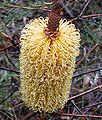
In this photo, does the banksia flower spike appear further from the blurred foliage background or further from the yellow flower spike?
the blurred foliage background

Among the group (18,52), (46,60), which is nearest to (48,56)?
(46,60)

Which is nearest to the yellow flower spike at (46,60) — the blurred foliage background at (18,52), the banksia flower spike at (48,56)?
the banksia flower spike at (48,56)

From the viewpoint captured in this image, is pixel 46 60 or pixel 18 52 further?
pixel 18 52

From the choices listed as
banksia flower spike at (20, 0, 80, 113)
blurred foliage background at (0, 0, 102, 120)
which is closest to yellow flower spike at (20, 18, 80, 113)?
banksia flower spike at (20, 0, 80, 113)

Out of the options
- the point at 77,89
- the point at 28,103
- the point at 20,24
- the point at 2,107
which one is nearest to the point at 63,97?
the point at 28,103

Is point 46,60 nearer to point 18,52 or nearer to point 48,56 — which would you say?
point 48,56

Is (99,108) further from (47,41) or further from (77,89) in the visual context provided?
(47,41)
